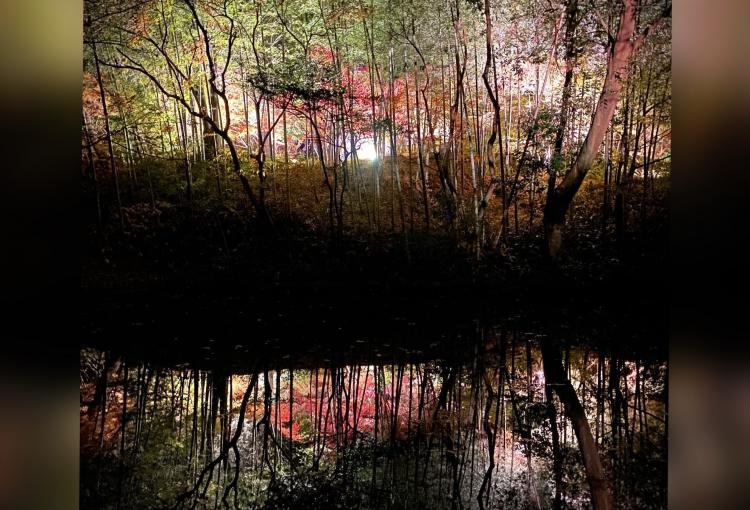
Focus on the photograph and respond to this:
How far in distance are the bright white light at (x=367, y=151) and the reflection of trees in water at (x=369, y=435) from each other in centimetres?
232

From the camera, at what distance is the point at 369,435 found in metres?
2.62

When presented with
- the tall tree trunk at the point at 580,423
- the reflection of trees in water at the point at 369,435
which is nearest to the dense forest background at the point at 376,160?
the tall tree trunk at the point at 580,423

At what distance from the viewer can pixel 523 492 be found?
6.93ft

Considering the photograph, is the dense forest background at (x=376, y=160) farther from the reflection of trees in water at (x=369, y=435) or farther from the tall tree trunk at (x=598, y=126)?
the reflection of trees in water at (x=369, y=435)

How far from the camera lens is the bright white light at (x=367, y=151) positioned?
212 inches

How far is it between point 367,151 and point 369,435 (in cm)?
328

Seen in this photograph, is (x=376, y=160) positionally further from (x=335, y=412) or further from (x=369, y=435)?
(x=369, y=435)

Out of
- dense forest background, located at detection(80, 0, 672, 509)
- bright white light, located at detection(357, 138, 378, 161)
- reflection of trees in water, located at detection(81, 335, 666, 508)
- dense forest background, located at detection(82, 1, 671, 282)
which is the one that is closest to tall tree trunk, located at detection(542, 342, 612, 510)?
reflection of trees in water, located at detection(81, 335, 666, 508)

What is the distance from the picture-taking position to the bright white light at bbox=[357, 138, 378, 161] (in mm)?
5391

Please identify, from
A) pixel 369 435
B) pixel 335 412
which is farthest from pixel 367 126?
pixel 369 435

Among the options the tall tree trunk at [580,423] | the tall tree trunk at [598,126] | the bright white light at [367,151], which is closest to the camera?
the tall tree trunk at [580,423]

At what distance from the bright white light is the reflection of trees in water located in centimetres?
232

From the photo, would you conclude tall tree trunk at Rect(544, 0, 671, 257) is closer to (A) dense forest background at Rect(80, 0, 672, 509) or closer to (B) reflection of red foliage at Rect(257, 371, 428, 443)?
(A) dense forest background at Rect(80, 0, 672, 509)
